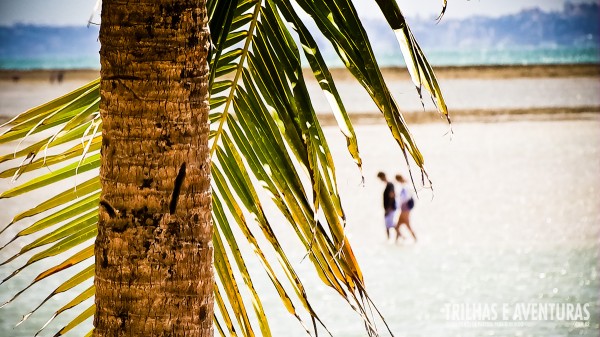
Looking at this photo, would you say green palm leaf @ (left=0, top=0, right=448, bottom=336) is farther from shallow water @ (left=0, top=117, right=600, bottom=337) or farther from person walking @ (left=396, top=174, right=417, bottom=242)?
person walking @ (left=396, top=174, right=417, bottom=242)

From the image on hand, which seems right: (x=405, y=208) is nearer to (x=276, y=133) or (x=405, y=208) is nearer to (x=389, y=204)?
(x=389, y=204)

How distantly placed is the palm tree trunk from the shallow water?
5.26 metres

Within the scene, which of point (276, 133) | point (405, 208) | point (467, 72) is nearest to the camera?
point (276, 133)

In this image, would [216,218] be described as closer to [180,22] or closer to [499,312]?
[180,22]

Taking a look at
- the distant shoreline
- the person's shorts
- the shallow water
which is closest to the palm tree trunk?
the shallow water

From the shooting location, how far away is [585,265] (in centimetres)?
835

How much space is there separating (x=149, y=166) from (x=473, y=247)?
8.66 m

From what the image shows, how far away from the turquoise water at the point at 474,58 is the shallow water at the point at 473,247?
126 ft

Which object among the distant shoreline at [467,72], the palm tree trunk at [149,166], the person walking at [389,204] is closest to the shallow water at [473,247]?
the person walking at [389,204]

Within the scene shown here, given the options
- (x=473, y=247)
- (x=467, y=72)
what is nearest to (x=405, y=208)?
(x=473, y=247)

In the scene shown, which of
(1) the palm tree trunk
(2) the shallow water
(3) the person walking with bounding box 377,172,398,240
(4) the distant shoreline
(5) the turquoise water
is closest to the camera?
(1) the palm tree trunk

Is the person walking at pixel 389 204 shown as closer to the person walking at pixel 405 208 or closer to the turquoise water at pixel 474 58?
the person walking at pixel 405 208

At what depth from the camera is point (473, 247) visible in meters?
9.52

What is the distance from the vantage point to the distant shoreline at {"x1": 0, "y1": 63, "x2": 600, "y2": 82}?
31.0 m
